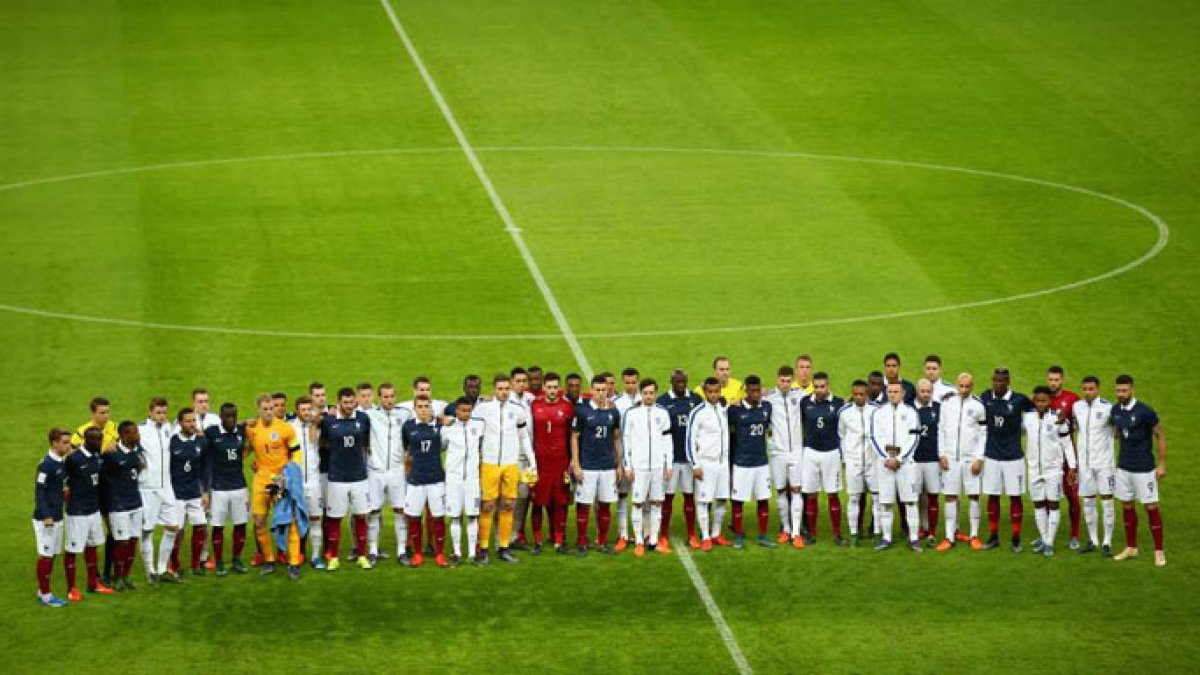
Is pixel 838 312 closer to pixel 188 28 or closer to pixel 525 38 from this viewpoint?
pixel 525 38

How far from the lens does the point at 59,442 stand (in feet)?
76.6

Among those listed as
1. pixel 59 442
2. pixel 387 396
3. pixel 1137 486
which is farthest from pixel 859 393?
pixel 59 442

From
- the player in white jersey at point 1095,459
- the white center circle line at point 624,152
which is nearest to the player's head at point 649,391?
the player in white jersey at point 1095,459

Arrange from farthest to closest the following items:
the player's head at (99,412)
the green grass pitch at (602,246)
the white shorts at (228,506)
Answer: the white shorts at (228,506) < the player's head at (99,412) < the green grass pitch at (602,246)

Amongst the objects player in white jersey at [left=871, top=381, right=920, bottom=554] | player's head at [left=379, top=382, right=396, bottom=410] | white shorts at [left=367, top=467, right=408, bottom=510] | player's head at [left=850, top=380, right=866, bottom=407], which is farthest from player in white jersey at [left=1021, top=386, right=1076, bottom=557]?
player's head at [left=379, top=382, right=396, bottom=410]

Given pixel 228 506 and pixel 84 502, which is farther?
pixel 228 506

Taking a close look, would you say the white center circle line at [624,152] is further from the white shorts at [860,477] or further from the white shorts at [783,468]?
the white shorts at [860,477]

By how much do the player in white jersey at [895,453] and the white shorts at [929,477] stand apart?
133mm

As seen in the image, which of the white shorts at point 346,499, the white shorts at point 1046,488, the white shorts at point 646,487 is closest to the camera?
the white shorts at point 346,499

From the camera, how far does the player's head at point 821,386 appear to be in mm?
25484

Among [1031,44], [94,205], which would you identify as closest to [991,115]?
[1031,44]

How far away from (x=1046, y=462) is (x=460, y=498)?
6996 mm

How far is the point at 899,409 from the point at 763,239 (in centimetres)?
1310

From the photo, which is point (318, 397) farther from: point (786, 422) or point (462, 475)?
point (786, 422)
